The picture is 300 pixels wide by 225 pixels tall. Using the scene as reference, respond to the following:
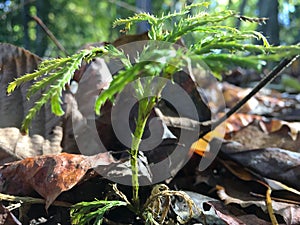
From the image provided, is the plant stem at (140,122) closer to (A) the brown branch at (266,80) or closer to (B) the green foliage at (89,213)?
(B) the green foliage at (89,213)

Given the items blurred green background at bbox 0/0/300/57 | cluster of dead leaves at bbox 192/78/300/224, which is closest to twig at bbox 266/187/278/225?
cluster of dead leaves at bbox 192/78/300/224

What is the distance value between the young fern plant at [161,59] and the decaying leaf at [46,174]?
0.05 metres

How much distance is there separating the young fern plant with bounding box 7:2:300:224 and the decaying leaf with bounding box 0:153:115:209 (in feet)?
0.16

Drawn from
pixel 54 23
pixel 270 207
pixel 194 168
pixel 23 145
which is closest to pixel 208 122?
pixel 194 168

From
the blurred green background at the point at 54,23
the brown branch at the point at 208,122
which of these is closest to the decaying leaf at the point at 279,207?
the brown branch at the point at 208,122

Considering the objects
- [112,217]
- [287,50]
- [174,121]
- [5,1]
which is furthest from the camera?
[5,1]

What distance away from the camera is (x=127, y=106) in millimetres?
774

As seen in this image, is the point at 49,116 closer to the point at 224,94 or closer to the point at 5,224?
the point at 5,224

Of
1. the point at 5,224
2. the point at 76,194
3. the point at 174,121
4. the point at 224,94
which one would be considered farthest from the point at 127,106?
the point at 224,94

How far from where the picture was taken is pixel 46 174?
0.56m

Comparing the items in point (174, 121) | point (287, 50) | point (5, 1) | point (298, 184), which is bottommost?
point (298, 184)

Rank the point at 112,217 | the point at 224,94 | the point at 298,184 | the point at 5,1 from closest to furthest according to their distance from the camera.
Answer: the point at 112,217
the point at 298,184
the point at 5,1
the point at 224,94

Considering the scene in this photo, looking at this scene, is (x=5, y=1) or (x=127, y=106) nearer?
(x=127, y=106)

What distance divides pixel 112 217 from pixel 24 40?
1019mm
